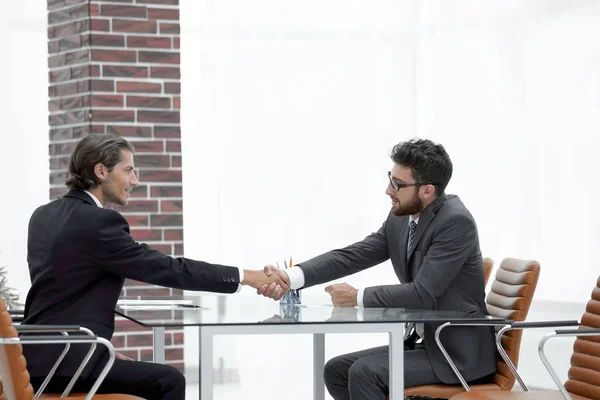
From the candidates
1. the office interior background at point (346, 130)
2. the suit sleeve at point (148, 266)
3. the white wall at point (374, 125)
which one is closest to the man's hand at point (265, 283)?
the suit sleeve at point (148, 266)

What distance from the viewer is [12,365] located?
115 inches

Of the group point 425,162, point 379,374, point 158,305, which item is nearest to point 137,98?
point 158,305

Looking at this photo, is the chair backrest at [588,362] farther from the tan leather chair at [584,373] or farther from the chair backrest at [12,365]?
the chair backrest at [12,365]

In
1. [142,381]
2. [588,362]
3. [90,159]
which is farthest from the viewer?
[90,159]

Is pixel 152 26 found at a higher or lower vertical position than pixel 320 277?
higher

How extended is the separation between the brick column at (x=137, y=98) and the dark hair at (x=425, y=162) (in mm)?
1908

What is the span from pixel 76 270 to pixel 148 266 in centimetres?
25

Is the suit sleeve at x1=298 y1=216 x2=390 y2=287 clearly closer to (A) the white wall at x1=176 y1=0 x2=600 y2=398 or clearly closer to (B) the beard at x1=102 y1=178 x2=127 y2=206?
(B) the beard at x1=102 y1=178 x2=127 y2=206

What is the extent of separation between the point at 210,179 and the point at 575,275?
2.55 meters

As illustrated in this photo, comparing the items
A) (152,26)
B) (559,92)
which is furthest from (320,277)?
A: (559,92)

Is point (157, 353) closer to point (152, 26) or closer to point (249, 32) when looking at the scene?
point (152, 26)

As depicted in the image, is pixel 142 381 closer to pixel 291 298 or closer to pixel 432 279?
pixel 291 298

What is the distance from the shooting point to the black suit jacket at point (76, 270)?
328 centimetres

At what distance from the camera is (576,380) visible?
3.49 meters
